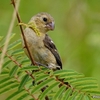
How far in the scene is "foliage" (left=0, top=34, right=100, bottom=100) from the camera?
3469mm

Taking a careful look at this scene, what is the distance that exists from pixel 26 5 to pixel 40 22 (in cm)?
88

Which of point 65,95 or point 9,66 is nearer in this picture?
point 65,95

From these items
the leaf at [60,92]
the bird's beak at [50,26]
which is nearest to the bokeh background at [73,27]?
the bird's beak at [50,26]

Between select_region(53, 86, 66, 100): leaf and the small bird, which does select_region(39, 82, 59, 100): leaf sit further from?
the small bird

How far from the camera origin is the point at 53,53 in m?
5.21

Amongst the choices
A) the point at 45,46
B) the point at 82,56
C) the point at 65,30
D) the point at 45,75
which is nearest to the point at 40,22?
the point at 45,46

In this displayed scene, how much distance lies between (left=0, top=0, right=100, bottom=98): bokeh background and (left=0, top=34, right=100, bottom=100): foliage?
1.41m

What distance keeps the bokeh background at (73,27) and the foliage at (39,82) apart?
1411 mm

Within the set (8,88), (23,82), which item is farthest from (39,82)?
(8,88)

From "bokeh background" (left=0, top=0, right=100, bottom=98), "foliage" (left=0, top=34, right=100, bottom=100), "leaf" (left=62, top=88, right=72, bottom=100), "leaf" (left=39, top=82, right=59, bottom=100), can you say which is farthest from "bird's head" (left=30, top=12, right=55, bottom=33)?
"leaf" (left=62, top=88, right=72, bottom=100)

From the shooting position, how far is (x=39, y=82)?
379 cm

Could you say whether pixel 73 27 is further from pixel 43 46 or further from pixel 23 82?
pixel 23 82

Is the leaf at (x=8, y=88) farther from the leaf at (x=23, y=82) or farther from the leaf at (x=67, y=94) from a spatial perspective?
the leaf at (x=67, y=94)

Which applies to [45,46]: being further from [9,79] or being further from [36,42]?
[9,79]
